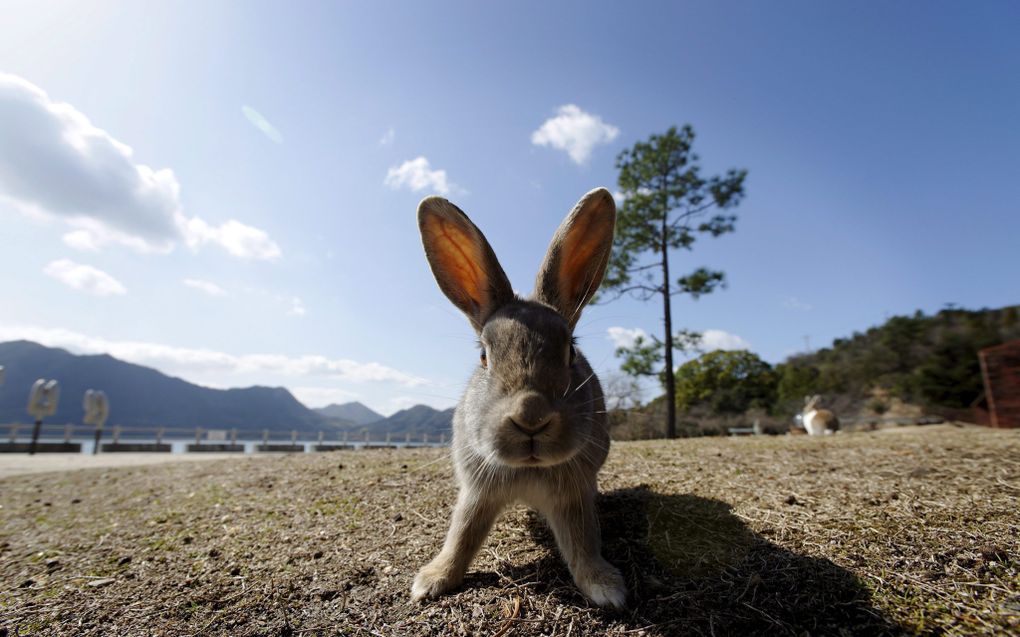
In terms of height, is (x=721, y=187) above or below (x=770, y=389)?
above

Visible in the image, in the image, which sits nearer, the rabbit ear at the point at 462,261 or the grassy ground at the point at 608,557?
the grassy ground at the point at 608,557

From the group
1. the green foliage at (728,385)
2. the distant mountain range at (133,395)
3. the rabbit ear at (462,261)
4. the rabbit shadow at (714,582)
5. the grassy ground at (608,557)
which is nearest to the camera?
the rabbit shadow at (714,582)

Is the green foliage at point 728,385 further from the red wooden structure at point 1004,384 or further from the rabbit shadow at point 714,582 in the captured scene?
the rabbit shadow at point 714,582

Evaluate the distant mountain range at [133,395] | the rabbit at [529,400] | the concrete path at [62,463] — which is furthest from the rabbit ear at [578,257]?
the distant mountain range at [133,395]

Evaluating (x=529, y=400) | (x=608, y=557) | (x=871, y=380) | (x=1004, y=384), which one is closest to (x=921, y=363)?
(x=871, y=380)

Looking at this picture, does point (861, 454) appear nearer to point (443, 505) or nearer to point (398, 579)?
point (443, 505)

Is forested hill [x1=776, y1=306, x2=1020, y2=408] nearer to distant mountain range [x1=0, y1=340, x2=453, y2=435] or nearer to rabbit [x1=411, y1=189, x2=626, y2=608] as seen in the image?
rabbit [x1=411, y1=189, x2=626, y2=608]

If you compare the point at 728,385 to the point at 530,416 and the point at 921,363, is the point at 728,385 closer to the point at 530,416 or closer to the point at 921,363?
the point at 921,363

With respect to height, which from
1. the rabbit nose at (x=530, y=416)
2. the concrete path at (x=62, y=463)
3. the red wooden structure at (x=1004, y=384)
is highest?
the red wooden structure at (x=1004, y=384)

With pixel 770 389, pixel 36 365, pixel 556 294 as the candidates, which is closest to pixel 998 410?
pixel 556 294
